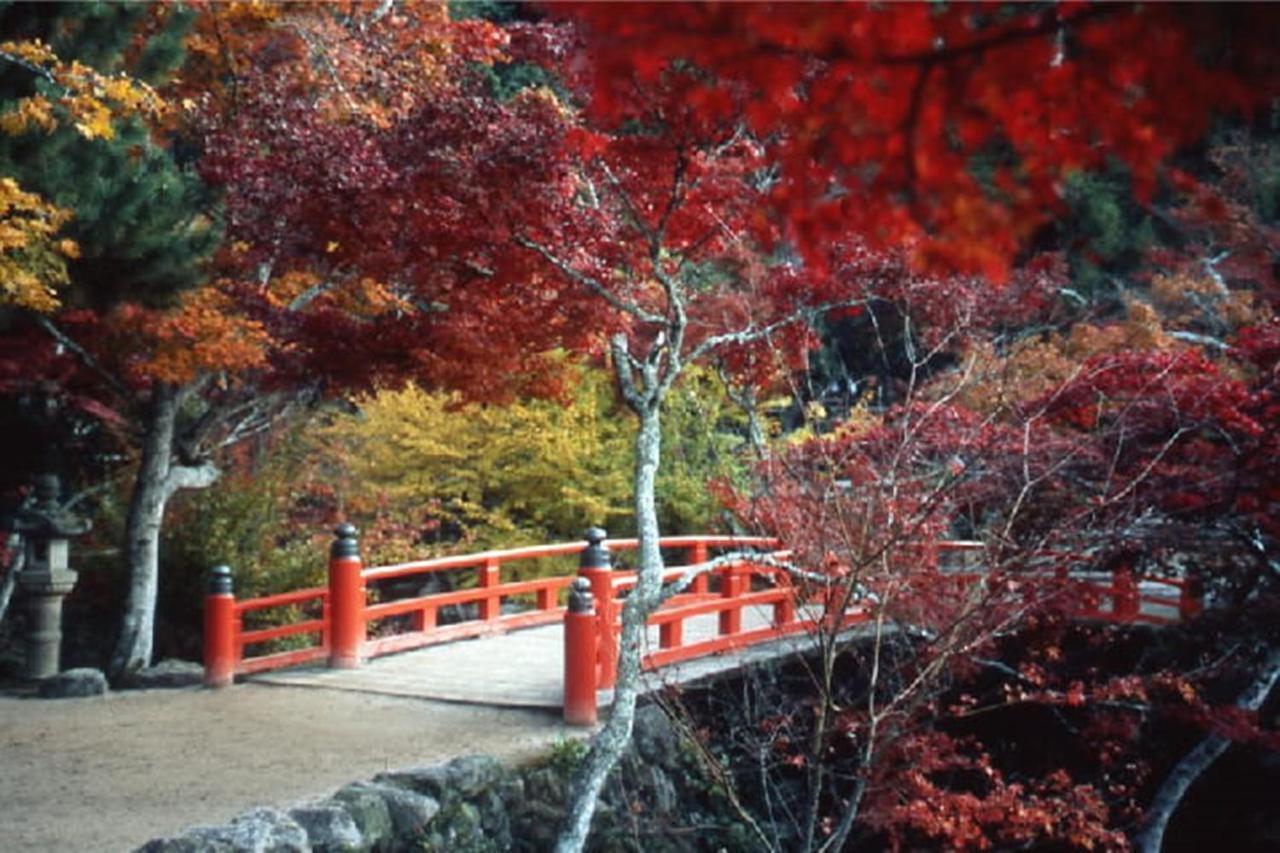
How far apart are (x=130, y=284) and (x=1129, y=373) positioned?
22.6 ft

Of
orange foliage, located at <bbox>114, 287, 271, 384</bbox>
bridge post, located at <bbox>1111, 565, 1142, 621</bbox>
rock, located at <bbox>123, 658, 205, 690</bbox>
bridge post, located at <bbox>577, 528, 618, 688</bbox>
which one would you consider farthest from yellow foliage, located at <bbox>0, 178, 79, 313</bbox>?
bridge post, located at <bbox>1111, 565, 1142, 621</bbox>

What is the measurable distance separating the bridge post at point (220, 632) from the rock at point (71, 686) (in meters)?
0.88

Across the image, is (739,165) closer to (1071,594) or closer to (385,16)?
(1071,594)

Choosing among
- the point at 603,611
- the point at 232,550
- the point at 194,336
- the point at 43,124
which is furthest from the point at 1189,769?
the point at 232,550

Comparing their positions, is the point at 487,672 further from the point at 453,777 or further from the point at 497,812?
the point at 453,777

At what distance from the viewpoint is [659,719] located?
8219 mm

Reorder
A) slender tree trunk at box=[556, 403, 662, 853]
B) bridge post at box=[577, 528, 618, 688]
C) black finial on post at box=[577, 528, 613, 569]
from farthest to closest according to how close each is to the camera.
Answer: black finial on post at box=[577, 528, 613, 569]
bridge post at box=[577, 528, 618, 688]
slender tree trunk at box=[556, 403, 662, 853]

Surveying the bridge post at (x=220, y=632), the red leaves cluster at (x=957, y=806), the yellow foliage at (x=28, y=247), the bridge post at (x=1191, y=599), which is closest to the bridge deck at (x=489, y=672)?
→ the bridge post at (x=220, y=632)

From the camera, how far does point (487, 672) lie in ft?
30.2

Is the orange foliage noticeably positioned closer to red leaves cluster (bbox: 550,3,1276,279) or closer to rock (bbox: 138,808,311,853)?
rock (bbox: 138,808,311,853)

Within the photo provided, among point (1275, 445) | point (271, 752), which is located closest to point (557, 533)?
point (271, 752)

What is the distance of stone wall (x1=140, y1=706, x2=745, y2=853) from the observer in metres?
5.43

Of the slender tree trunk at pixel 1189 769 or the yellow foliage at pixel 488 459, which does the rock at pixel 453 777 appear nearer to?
the slender tree trunk at pixel 1189 769

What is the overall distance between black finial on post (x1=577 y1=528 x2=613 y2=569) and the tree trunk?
14.0ft
